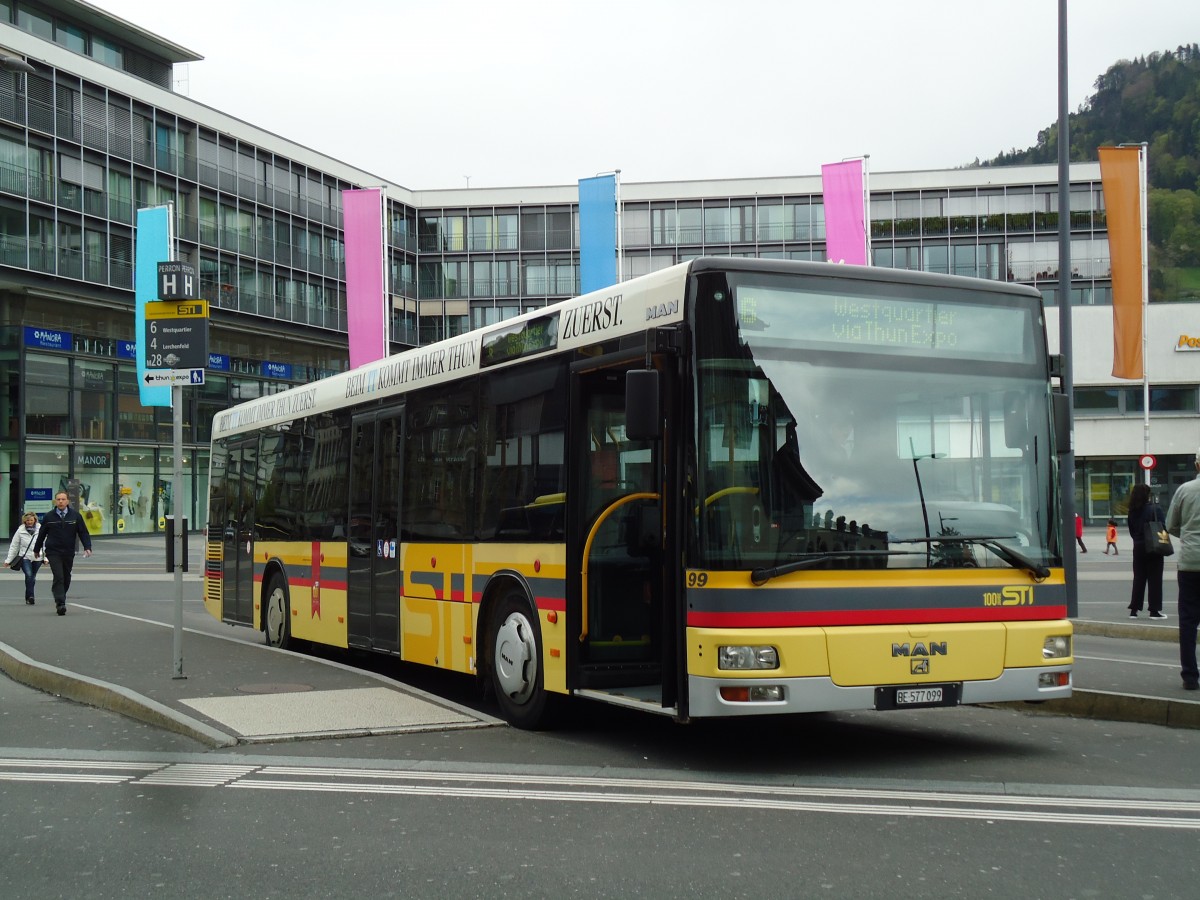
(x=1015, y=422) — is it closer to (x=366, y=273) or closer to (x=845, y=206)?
(x=845, y=206)

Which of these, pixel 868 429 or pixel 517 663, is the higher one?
pixel 868 429

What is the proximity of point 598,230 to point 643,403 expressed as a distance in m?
26.2

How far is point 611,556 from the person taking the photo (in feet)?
29.8

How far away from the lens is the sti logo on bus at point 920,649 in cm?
811

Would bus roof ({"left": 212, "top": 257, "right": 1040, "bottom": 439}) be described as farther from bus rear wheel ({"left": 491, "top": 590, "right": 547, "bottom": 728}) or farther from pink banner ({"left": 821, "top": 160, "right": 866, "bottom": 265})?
pink banner ({"left": 821, "top": 160, "right": 866, "bottom": 265})

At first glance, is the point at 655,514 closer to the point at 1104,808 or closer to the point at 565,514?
the point at 565,514

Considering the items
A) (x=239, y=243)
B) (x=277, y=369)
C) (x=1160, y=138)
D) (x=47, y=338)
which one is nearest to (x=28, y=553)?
(x=47, y=338)

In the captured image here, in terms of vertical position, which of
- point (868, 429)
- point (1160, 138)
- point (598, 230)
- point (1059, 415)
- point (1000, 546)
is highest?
point (1160, 138)

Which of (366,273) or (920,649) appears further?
(366,273)

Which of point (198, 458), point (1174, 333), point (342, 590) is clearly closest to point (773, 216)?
point (1174, 333)

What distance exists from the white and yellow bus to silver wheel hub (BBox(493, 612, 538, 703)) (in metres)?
0.02

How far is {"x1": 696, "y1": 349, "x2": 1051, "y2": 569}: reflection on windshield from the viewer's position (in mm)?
7934

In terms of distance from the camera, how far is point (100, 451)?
52000 mm

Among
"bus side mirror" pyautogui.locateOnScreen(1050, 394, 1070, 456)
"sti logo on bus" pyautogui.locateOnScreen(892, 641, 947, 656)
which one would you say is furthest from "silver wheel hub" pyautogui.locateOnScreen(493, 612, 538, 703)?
"bus side mirror" pyautogui.locateOnScreen(1050, 394, 1070, 456)
